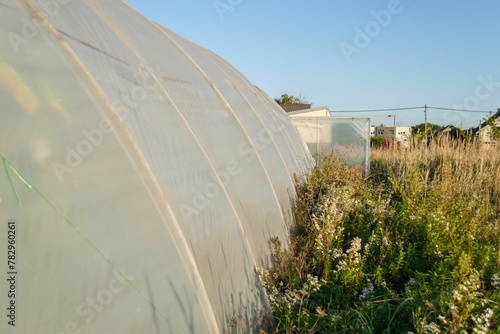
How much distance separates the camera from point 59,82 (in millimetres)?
1839

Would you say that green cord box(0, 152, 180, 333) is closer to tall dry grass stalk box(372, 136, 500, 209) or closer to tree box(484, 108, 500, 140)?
tall dry grass stalk box(372, 136, 500, 209)

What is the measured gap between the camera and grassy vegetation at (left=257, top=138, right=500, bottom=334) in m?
2.80

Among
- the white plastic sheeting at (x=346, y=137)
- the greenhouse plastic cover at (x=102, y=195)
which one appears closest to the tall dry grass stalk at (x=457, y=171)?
the white plastic sheeting at (x=346, y=137)

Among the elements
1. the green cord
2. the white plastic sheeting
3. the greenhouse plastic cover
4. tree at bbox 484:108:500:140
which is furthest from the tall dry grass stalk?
tree at bbox 484:108:500:140

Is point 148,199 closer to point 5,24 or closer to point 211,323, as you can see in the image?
point 211,323

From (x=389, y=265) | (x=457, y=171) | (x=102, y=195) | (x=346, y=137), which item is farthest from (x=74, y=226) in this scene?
(x=346, y=137)

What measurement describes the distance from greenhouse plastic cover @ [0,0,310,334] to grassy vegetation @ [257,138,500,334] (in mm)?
586

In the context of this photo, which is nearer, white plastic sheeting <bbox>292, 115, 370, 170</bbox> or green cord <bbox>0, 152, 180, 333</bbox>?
green cord <bbox>0, 152, 180, 333</bbox>

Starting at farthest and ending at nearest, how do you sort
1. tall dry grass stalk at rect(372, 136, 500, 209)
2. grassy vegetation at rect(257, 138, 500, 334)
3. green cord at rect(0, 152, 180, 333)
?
tall dry grass stalk at rect(372, 136, 500, 209) → grassy vegetation at rect(257, 138, 500, 334) → green cord at rect(0, 152, 180, 333)

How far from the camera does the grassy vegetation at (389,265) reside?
2797 millimetres

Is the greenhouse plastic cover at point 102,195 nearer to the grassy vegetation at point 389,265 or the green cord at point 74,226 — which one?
the green cord at point 74,226

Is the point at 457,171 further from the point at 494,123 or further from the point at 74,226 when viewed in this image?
the point at 494,123

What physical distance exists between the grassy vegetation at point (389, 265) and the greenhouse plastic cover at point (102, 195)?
586 mm

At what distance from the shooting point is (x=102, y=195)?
1.86 meters
